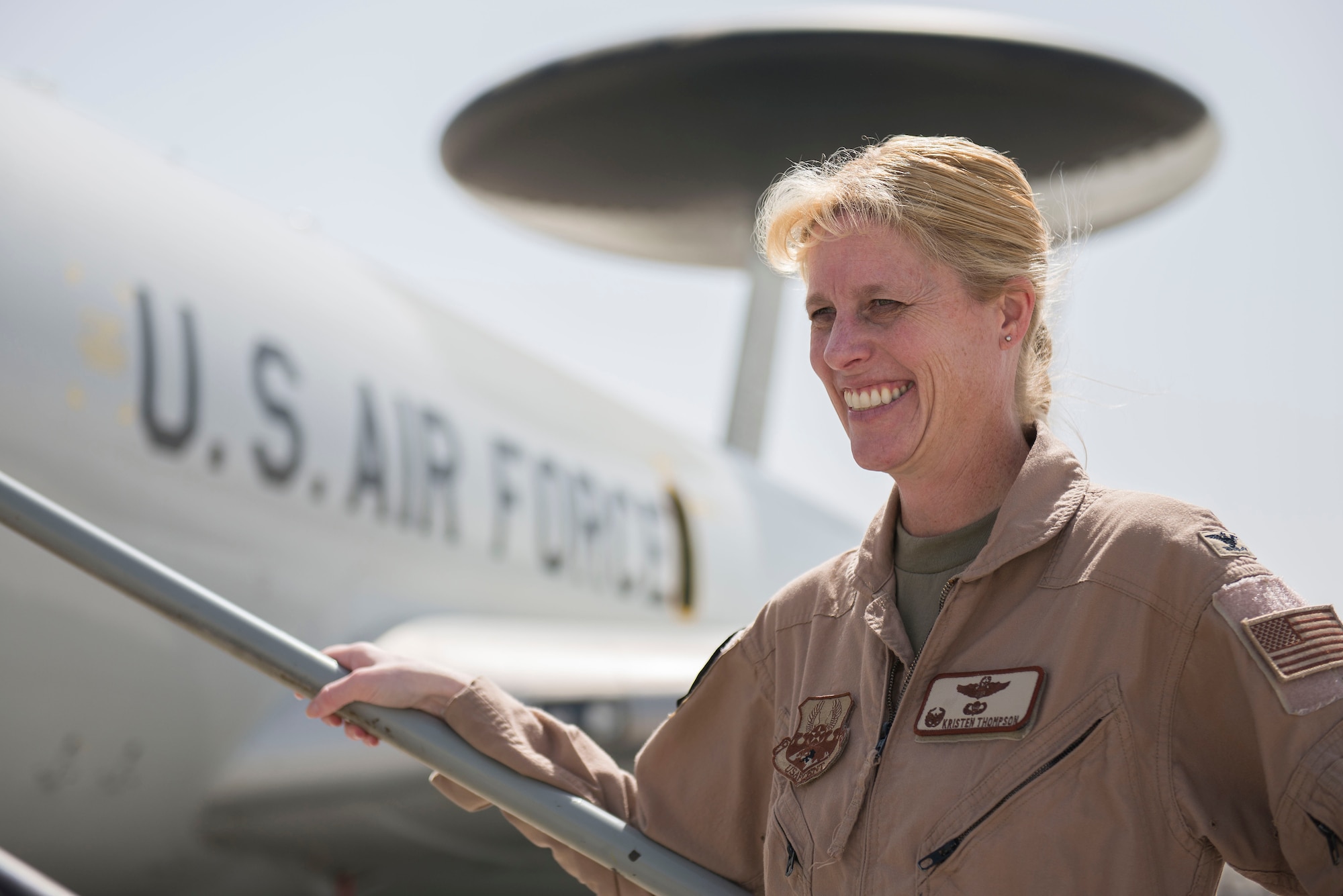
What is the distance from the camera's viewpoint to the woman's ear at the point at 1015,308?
1.48 m

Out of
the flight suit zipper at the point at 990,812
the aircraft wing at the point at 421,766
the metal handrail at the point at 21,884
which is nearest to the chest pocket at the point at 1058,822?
the flight suit zipper at the point at 990,812

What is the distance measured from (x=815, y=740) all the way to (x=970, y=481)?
1.27 feet

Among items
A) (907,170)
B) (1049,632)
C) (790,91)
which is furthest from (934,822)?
(790,91)

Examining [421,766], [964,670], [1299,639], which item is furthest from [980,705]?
[421,766]

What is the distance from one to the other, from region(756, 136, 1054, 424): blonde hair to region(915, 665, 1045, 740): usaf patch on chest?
0.49 m

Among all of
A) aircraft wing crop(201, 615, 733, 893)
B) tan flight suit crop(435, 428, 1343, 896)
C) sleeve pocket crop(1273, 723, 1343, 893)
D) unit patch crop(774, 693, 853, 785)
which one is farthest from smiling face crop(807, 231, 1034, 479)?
aircraft wing crop(201, 615, 733, 893)

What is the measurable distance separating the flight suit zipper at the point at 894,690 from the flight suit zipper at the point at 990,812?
0.44 ft

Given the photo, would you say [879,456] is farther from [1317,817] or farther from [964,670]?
[1317,817]

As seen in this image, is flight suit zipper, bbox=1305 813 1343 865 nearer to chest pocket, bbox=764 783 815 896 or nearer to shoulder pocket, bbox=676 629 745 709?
chest pocket, bbox=764 783 815 896

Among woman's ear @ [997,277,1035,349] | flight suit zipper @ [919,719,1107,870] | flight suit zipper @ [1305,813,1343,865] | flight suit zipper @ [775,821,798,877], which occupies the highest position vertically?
woman's ear @ [997,277,1035,349]

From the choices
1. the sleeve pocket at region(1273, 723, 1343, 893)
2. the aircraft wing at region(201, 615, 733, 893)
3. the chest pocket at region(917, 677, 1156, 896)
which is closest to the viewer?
the sleeve pocket at region(1273, 723, 1343, 893)

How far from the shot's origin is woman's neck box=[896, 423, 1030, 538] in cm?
149

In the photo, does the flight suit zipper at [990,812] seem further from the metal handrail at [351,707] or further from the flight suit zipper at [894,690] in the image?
the metal handrail at [351,707]

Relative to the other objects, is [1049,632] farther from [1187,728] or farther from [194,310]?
[194,310]
